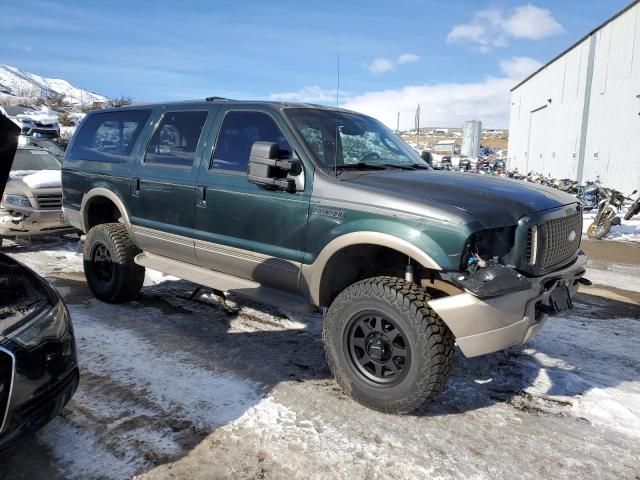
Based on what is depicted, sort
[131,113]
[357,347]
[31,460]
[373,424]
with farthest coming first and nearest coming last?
1. [131,113]
2. [357,347]
3. [373,424]
4. [31,460]

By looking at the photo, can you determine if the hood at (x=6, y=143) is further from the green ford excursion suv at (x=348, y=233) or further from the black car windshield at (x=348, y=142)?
the black car windshield at (x=348, y=142)

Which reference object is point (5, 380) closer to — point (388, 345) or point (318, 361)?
point (388, 345)

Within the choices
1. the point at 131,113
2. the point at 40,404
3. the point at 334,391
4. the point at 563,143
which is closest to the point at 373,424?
the point at 334,391

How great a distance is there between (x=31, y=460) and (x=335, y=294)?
2092mm

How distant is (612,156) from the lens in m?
18.7

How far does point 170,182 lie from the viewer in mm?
4469

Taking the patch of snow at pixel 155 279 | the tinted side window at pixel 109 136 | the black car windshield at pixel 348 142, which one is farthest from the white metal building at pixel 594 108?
the tinted side window at pixel 109 136

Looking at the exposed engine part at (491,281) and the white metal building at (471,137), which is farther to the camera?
the white metal building at (471,137)

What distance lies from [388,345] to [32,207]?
6507 mm

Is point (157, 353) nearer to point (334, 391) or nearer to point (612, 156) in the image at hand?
point (334, 391)

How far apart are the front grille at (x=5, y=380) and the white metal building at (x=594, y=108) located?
18.8m

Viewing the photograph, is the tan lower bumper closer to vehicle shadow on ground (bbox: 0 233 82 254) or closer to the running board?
vehicle shadow on ground (bbox: 0 233 82 254)

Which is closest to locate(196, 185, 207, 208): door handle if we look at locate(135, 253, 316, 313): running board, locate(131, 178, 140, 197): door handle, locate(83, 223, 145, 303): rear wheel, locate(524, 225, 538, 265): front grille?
locate(135, 253, 316, 313): running board

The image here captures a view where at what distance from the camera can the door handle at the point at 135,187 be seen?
4.78 metres
